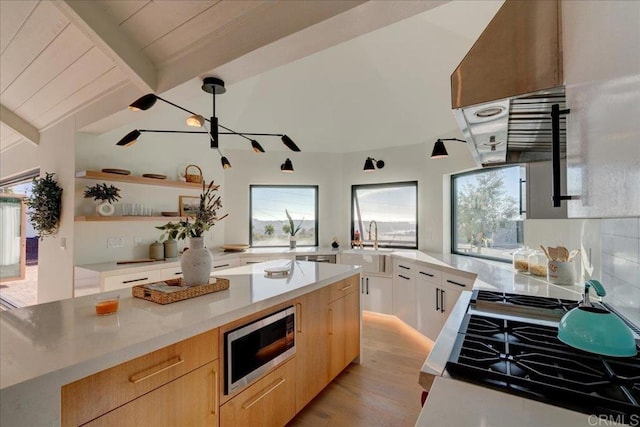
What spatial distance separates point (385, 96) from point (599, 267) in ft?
9.60

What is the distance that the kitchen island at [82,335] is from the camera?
0.81 metres

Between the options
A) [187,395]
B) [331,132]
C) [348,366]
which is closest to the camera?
[187,395]

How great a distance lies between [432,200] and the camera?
4055mm

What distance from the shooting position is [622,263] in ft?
4.36

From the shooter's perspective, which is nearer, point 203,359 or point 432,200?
point 203,359

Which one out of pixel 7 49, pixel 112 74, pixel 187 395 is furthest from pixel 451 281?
pixel 7 49

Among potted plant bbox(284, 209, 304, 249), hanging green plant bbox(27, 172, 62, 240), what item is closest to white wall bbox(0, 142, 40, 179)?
hanging green plant bbox(27, 172, 62, 240)

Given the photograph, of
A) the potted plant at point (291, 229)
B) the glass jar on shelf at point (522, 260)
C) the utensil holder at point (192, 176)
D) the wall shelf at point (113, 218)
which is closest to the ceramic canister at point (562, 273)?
the glass jar on shelf at point (522, 260)

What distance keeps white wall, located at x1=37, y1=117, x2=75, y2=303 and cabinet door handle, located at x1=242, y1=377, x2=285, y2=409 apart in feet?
8.96

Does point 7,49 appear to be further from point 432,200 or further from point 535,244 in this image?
point 535,244

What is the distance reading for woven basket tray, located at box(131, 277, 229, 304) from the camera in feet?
5.01

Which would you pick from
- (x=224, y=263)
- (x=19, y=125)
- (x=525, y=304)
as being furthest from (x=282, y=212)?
(x=525, y=304)

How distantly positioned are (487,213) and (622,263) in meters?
2.26

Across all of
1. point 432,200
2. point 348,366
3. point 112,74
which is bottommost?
point 348,366
